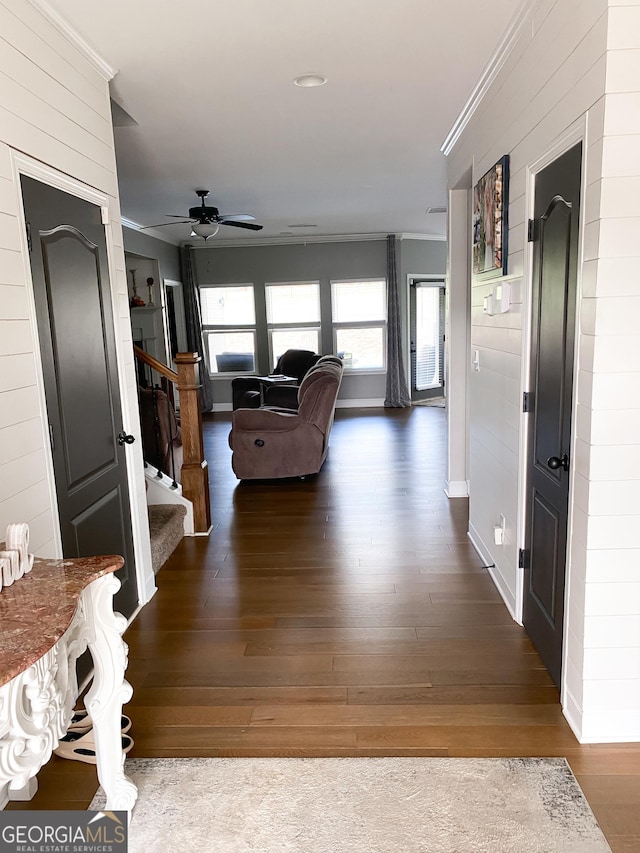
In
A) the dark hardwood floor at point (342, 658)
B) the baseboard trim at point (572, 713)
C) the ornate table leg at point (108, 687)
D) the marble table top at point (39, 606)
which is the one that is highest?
the marble table top at point (39, 606)

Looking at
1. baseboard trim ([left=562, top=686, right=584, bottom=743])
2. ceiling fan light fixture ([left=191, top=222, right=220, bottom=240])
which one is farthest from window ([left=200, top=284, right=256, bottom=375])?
baseboard trim ([left=562, top=686, right=584, bottom=743])

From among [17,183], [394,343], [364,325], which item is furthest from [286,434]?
[364,325]

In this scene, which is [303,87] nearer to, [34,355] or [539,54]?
[539,54]

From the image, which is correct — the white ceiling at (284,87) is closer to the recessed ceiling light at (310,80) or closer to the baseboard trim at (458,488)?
the recessed ceiling light at (310,80)

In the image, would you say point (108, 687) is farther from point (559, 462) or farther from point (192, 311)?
point (192, 311)

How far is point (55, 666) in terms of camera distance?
1.53m

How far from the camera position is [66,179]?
261cm

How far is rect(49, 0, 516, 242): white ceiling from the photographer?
2.55 metres

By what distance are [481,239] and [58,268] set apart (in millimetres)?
2221

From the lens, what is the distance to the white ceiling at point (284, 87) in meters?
2.55

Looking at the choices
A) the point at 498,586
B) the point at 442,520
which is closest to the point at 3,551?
the point at 498,586

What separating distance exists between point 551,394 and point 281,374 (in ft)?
23.5

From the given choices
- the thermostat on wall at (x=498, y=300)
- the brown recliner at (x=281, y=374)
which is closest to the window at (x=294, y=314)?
the brown recliner at (x=281, y=374)

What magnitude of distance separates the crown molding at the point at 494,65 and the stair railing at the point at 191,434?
2.32 m
